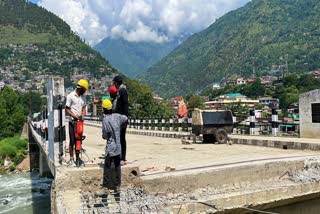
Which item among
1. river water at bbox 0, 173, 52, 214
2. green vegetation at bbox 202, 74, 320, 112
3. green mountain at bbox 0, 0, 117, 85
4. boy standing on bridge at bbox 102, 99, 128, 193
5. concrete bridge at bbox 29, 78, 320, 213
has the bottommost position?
river water at bbox 0, 173, 52, 214

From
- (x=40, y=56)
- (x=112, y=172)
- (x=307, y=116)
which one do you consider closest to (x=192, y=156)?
A: (x=112, y=172)

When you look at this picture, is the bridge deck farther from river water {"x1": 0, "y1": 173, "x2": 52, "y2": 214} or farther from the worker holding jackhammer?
Answer: river water {"x1": 0, "y1": 173, "x2": 52, "y2": 214}

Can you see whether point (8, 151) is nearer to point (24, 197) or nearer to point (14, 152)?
point (14, 152)

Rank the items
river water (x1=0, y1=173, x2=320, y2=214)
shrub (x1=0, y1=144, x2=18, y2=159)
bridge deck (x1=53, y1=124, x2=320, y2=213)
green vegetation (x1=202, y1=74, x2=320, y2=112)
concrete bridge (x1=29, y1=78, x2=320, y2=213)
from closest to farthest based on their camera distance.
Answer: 1. concrete bridge (x1=29, y1=78, x2=320, y2=213)
2. bridge deck (x1=53, y1=124, x2=320, y2=213)
3. river water (x1=0, y1=173, x2=320, y2=214)
4. shrub (x1=0, y1=144, x2=18, y2=159)
5. green vegetation (x1=202, y1=74, x2=320, y2=112)

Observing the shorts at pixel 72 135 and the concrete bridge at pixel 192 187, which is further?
the shorts at pixel 72 135

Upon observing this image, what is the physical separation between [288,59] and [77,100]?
582ft

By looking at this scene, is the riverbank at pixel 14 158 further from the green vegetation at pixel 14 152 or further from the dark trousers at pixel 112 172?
the dark trousers at pixel 112 172

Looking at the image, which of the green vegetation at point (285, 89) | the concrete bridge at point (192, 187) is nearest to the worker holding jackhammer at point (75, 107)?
the concrete bridge at point (192, 187)

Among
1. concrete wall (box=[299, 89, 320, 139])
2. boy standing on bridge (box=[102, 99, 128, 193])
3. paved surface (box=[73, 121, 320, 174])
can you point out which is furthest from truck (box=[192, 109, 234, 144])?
boy standing on bridge (box=[102, 99, 128, 193])

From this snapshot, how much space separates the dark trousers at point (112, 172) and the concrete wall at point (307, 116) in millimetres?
6638

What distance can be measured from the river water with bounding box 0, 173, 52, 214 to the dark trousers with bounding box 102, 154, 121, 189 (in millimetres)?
10012

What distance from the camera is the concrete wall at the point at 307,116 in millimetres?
9703

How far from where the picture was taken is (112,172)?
4879 millimetres

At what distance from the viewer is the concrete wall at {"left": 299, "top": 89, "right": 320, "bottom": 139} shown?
9.70 metres
